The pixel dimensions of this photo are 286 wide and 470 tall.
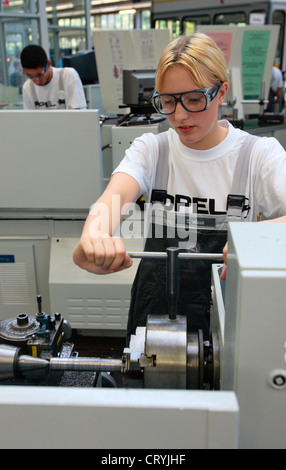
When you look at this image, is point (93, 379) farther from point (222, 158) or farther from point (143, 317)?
point (222, 158)

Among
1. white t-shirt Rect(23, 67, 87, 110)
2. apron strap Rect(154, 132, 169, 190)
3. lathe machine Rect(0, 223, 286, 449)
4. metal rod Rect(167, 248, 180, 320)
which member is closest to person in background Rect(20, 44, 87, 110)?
white t-shirt Rect(23, 67, 87, 110)

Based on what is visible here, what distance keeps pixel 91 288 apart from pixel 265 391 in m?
1.63

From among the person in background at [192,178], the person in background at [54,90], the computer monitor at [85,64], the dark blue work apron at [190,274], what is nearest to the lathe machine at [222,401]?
the person in background at [192,178]

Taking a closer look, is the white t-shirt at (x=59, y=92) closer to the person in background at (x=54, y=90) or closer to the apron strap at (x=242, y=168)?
the person in background at (x=54, y=90)

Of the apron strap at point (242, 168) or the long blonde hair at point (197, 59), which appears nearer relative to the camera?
the long blonde hair at point (197, 59)

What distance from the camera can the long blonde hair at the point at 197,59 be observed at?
1.04 metres

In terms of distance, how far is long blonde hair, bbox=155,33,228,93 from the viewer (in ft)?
3.42

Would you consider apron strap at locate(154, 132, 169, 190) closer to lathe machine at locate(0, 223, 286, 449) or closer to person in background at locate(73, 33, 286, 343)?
person in background at locate(73, 33, 286, 343)

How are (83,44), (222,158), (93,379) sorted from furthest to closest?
(83,44) < (222,158) < (93,379)

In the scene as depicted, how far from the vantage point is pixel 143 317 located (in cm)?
130

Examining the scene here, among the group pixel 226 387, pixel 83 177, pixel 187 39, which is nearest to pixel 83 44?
pixel 83 177

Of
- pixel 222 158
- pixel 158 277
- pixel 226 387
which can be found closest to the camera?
pixel 226 387

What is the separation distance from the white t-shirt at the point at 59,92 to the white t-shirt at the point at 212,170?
254 cm

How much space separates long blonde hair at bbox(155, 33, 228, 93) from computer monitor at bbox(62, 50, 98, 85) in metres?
4.39
